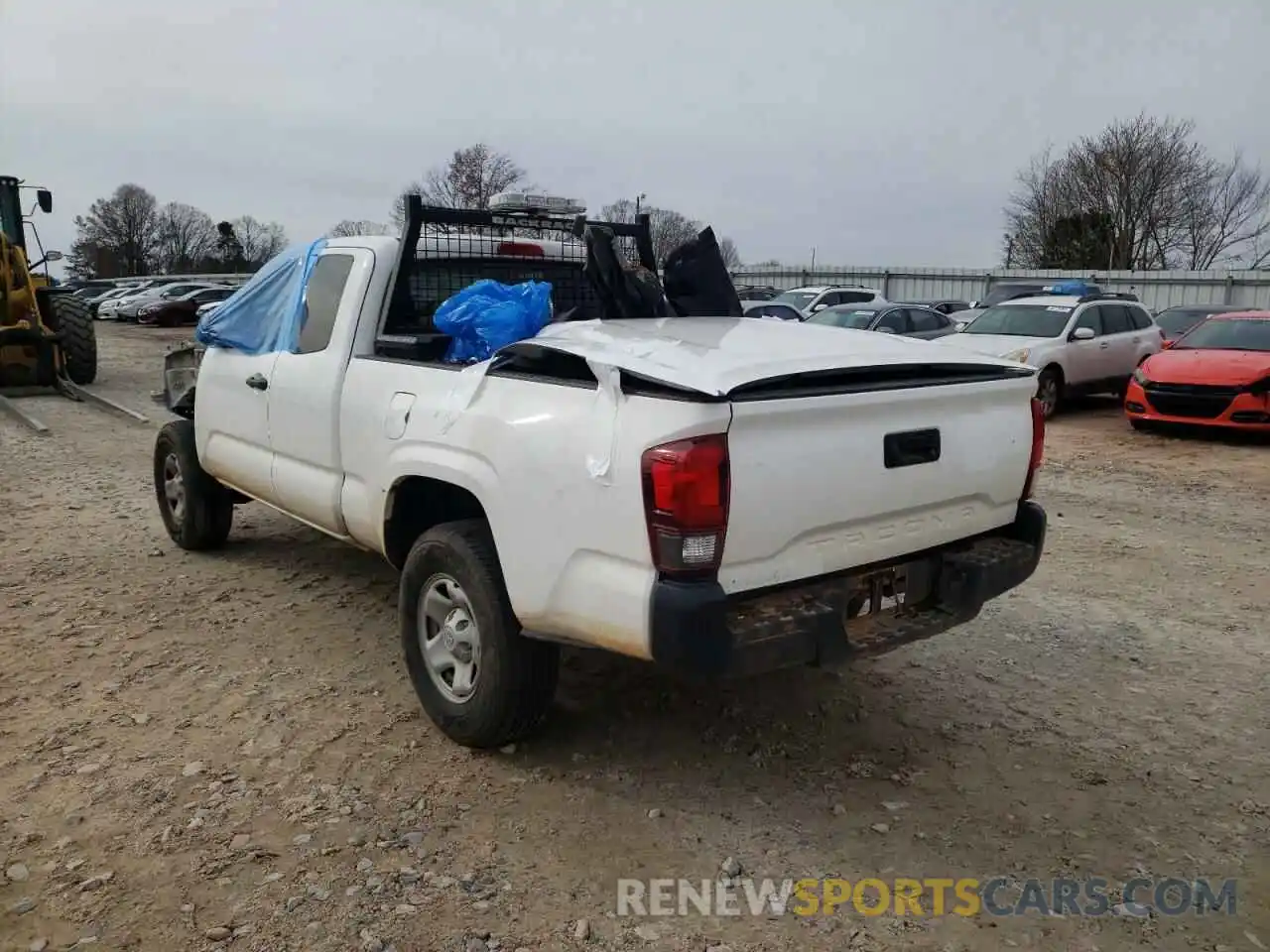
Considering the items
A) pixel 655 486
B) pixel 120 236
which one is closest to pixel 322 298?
pixel 655 486

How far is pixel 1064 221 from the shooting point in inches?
1698

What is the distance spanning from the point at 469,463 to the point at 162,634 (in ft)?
7.74

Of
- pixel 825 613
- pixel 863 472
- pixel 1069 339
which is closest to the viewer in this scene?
pixel 825 613

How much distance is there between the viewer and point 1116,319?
46.0ft

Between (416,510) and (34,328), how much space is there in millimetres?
12581

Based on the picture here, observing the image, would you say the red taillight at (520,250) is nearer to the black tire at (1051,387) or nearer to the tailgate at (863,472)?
the tailgate at (863,472)

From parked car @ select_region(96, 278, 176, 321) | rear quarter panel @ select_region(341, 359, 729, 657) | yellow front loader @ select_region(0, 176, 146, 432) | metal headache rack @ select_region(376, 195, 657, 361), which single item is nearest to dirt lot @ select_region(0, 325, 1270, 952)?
rear quarter panel @ select_region(341, 359, 729, 657)

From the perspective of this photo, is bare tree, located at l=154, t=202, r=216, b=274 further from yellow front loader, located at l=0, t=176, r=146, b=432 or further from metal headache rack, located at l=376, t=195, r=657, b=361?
metal headache rack, located at l=376, t=195, r=657, b=361

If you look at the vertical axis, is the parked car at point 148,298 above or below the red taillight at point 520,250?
below

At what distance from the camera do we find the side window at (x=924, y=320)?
1733 cm

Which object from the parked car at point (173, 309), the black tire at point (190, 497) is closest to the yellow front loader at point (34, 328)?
the black tire at point (190, 497)

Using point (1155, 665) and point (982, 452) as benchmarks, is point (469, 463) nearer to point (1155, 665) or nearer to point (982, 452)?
point (982, 452)

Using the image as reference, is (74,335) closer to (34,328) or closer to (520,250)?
(34,328)

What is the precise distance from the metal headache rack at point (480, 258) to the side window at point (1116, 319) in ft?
34.4
